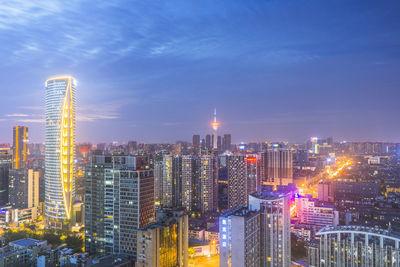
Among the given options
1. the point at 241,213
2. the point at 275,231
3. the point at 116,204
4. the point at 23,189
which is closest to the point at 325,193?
the point at 275,231

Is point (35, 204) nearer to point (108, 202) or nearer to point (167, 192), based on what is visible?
point (167, 192)

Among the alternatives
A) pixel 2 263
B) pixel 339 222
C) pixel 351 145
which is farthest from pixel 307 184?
pixel 351 145

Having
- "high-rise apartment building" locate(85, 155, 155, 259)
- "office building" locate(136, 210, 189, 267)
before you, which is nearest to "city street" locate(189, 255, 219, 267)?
"high-rise apartment building" locate(85, 155, 155, 259)

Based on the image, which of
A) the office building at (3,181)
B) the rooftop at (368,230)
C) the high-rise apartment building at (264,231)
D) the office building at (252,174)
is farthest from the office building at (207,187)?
the office building at (3,181)

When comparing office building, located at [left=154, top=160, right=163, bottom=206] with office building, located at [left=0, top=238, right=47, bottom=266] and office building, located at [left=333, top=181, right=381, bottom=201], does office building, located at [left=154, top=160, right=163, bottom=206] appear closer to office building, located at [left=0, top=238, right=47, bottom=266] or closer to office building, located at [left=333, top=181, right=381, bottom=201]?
office building, located at [left=0, top=238, right=47, bottom=266]

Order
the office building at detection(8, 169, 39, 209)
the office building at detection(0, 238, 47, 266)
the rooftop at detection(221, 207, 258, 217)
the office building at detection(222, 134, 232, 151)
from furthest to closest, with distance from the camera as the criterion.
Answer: the office building at detection(222, 134, 232, 151), the office building at detection(8, 169, 39, 209), the office building at detection(0, 238, 47, 266), the rooftop at detection(221, 207, 258, 217)

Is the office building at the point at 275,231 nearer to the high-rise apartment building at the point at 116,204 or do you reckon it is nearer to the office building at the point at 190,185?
the high-rise apartment building at the point at 116,204
